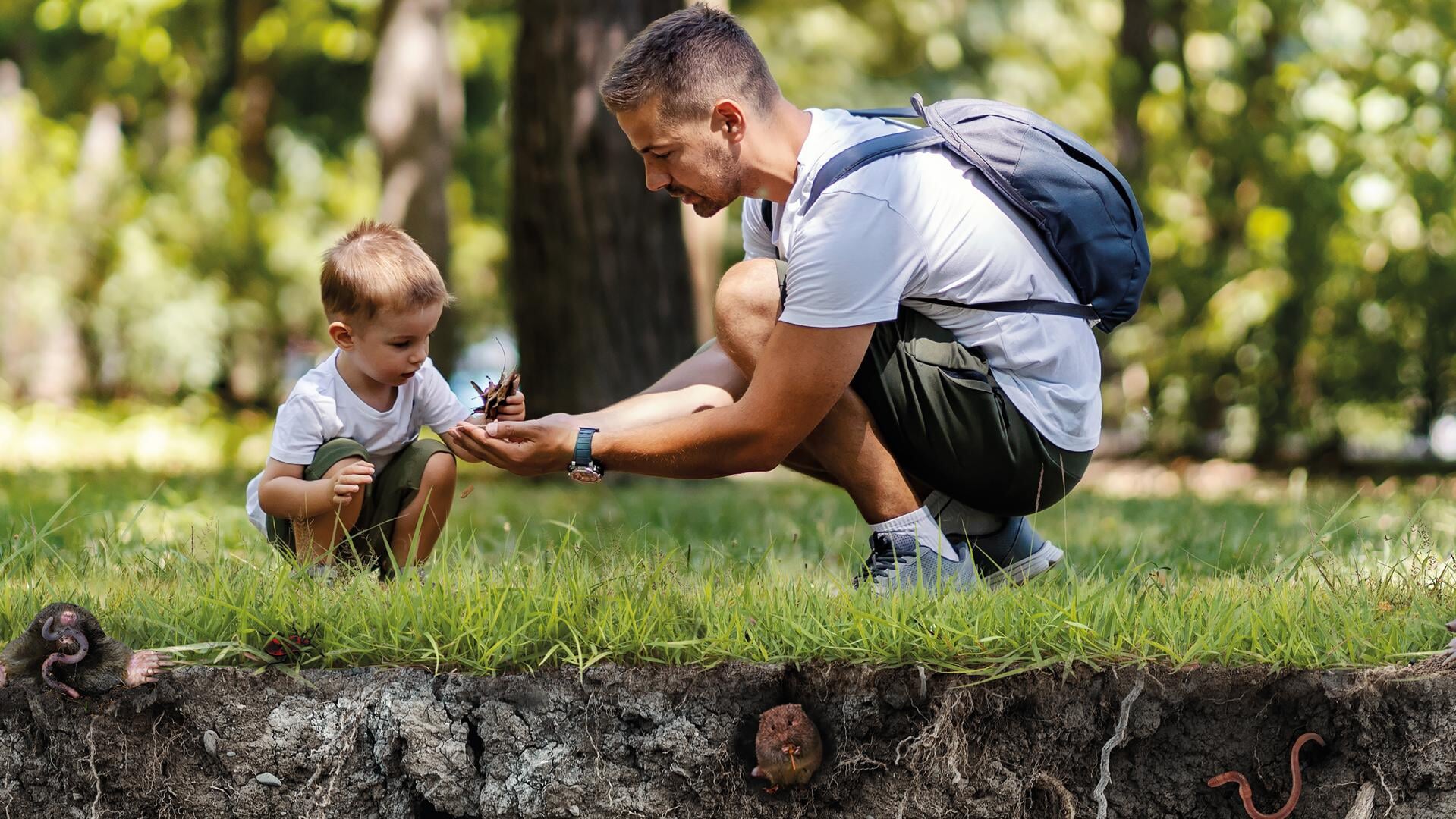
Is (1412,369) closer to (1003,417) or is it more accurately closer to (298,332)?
(1003,417)

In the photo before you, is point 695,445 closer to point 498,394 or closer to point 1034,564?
point 498,394

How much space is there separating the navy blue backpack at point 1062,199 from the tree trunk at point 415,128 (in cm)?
850

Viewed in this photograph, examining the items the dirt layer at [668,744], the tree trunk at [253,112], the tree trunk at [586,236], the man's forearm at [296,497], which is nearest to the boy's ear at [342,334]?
the man's forearm at [296,497]

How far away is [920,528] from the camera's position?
308cm

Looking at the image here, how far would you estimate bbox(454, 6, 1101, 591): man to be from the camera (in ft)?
9.35

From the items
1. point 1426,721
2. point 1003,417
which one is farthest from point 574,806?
point 1426,721

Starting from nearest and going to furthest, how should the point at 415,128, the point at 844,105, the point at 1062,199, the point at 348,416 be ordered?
1. the point at 1062,199
2. the point at 348,416
3. the point at 415,128
4. the point at 844,105

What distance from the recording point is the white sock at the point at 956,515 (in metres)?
3.25

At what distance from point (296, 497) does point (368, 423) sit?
11.2 inches

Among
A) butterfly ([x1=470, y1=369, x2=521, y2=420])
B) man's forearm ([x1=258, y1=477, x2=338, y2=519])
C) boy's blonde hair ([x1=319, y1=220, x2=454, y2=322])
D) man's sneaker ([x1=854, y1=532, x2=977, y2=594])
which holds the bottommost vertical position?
man's sneaker ([x1=854, y1=532, x2=977, y2=594])

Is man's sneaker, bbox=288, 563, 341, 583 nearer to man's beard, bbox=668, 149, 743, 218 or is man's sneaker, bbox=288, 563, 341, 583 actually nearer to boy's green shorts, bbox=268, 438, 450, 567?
boy's green shorts, bbox=268, 438, 450, 567

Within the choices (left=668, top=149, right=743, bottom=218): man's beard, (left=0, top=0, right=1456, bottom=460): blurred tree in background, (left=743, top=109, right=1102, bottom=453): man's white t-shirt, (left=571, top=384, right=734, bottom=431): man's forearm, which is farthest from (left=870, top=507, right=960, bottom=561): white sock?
(left=0, top=0, right=1456, bottom=460): blurred tree in background

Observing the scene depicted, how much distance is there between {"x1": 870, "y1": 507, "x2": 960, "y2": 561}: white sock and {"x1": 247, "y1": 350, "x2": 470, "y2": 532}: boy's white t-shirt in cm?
104

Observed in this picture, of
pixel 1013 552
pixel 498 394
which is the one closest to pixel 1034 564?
pixel 1013 552
